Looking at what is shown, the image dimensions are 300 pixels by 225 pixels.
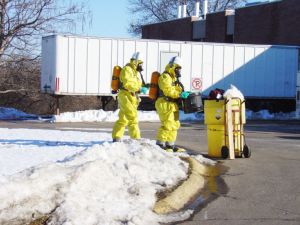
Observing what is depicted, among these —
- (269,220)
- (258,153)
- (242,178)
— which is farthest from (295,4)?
(269,220)

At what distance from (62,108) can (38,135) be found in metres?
14.2

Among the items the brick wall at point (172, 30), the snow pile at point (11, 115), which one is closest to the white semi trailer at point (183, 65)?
the snow pile at point (11, 115)

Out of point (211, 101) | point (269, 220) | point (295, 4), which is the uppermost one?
point (295, 4)

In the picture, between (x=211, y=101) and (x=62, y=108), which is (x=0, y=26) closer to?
(x=62, y=108)

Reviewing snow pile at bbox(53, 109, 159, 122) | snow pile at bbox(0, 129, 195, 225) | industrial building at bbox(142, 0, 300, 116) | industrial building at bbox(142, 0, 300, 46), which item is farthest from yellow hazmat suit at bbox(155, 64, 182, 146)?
industrial building at bbox(142, 0, 300, 46)

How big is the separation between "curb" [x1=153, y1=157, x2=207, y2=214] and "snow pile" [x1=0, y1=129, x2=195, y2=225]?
0.13 meters

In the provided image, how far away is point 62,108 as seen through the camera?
1102 inches

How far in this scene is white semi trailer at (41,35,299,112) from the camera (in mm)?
23172

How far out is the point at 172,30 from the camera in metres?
50.9

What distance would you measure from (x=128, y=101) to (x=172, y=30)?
4025 centimetres

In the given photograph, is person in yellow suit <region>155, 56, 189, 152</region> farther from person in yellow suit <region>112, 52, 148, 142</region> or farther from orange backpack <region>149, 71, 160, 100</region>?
person in yellow suit <region>112, 52, 148, 142</region>

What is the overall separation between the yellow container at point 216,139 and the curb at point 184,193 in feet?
5.50

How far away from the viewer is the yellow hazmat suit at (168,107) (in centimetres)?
1120

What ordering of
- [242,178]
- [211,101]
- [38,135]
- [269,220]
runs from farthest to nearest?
[38,135], [211,101], [242,178], [269,220]
